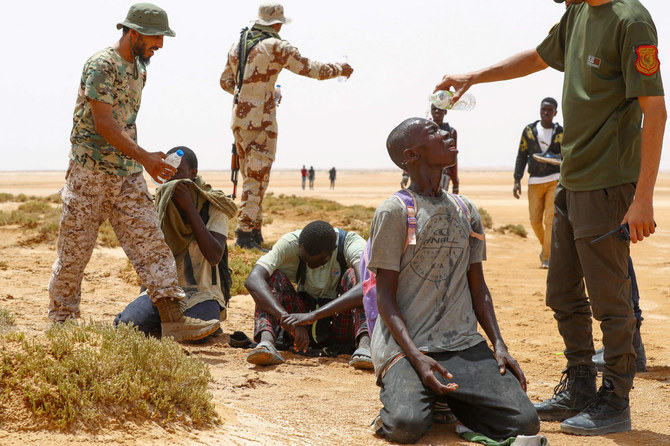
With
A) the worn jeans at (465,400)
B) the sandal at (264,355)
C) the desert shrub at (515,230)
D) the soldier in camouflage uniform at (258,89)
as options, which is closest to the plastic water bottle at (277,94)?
the soldier in camouflage uniform at (258,89)

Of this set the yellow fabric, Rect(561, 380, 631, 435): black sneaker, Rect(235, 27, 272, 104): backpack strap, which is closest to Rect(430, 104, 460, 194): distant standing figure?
Rect(235, 27, 272, 104): backpack strap

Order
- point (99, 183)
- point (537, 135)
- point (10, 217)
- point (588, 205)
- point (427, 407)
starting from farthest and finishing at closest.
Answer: point (10, 217), point (537, 135), point (99, 183), point (588, 205), point (427, 407)

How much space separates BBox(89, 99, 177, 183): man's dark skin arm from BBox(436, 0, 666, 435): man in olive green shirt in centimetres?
266

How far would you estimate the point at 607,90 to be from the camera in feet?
13.3

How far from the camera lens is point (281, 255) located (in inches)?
238

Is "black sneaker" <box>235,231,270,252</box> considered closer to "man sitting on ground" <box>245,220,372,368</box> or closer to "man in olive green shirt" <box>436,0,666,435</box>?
"man sitting on ground" <box>245,220,372,368</box>

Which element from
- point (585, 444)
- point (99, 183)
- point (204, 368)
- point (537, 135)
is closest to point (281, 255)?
point (99, 183)

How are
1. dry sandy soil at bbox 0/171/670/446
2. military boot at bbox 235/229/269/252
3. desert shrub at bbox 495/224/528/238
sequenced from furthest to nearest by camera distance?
desert shrub at bbox 495/224/528/238 → military boot at bbox 235/229/269/252 → dry sandy soil at bbox 0/171/670/446

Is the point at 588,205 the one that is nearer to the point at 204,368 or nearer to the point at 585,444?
the point at 585,444

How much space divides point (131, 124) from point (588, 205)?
3.33 m

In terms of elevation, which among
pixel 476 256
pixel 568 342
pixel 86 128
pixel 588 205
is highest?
pixel 86 128

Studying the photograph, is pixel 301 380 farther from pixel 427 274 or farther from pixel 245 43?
pixel 245 43

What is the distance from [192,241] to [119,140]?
1.38m

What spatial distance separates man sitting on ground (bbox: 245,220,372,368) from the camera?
5.59 m
